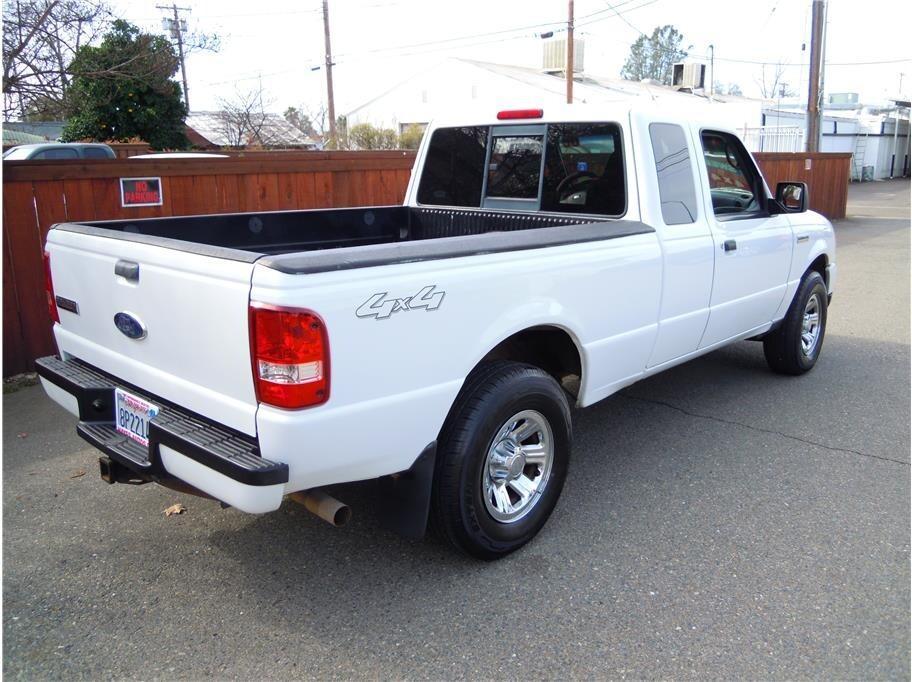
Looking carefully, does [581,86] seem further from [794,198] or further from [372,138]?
[794,198]

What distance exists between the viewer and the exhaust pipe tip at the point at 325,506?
2.96 metres

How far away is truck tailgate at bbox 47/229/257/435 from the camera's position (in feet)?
8.95

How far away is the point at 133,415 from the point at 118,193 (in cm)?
411

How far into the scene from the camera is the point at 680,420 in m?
5.26

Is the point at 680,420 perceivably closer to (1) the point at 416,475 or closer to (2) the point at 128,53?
(1) the point at 416,475

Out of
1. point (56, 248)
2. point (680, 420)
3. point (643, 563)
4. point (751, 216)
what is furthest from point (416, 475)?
point (751, 216)

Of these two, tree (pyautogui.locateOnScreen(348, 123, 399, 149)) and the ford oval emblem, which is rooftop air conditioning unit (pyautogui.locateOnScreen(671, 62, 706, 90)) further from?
the ford oval emblem

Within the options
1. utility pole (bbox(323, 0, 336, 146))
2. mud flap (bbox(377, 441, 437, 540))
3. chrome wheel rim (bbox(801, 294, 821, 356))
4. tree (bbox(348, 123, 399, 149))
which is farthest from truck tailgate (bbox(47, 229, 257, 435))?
utility pole (bbox(323, 0, 336, 146))

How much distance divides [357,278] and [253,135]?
36.0 metres

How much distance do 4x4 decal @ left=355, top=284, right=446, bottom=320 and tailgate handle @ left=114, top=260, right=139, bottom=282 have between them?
3.41ft

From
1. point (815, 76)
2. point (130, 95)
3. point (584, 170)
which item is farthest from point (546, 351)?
point (815, 76)

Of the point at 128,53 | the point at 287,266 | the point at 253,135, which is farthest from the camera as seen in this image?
the point at 253,135

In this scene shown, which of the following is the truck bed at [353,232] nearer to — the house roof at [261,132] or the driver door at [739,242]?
the driver door at [739,242]

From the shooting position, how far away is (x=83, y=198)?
647 centimetres
